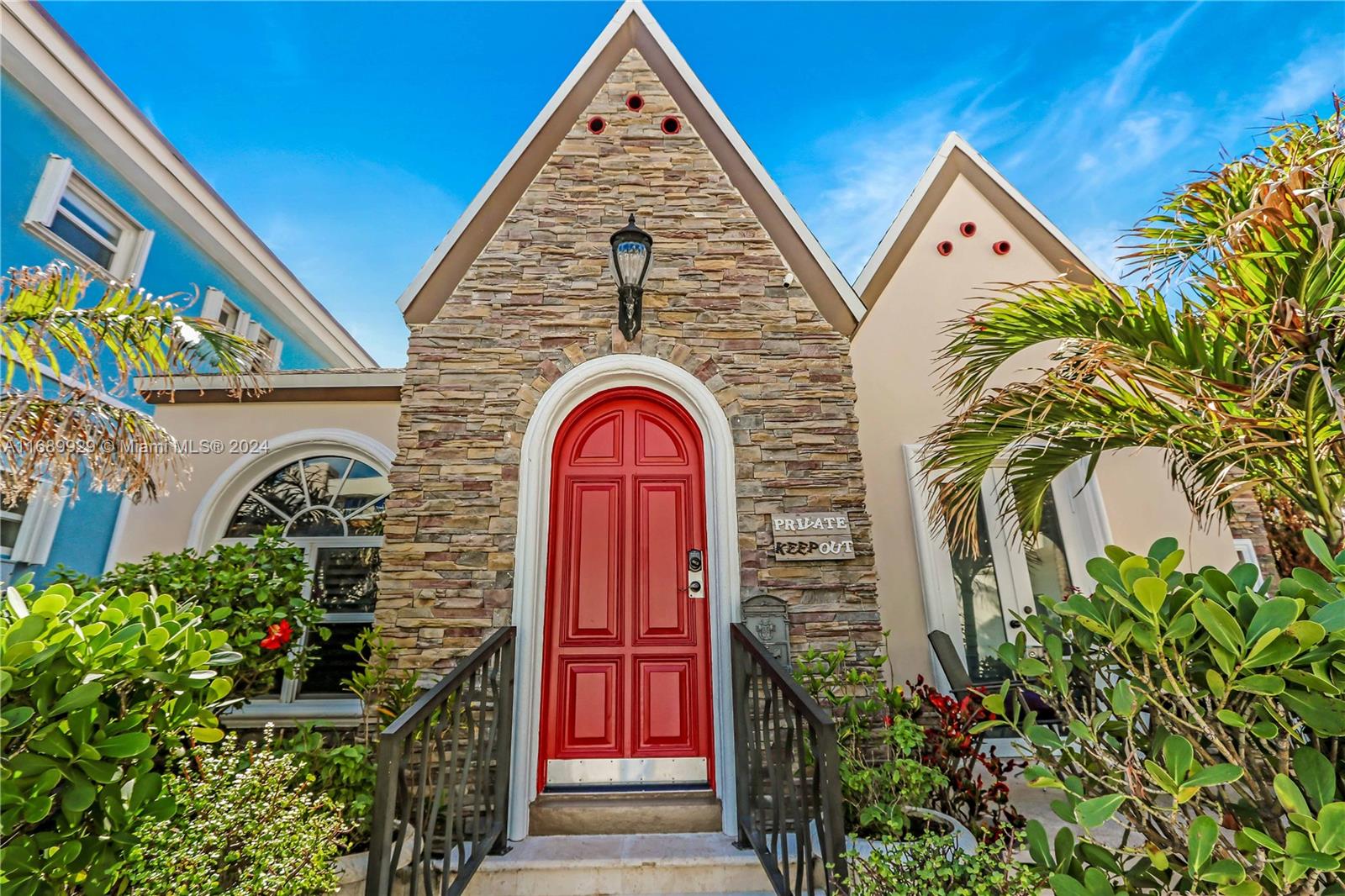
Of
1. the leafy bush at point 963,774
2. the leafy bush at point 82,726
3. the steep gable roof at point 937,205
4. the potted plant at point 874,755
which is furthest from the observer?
the steep gable roof at point 937,205

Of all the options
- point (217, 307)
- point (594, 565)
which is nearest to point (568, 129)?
point (594, 565)

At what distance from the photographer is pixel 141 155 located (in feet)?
22.8

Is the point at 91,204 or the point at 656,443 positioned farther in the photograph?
the point at 91,204

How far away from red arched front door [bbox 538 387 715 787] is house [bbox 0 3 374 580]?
440 cm

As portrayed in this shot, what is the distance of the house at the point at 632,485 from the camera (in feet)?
11.3

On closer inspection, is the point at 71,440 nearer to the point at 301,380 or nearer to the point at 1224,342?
the point at 301,380

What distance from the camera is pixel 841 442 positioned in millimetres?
3820

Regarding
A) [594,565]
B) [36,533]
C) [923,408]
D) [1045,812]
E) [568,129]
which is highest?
[568,129]

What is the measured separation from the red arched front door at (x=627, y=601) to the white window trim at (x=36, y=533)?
596 centimetres

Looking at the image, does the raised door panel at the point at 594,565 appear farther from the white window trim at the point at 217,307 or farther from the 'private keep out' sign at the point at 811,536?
the white window trim at the point at 217,307

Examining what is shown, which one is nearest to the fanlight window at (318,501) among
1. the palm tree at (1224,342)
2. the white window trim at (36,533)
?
the white window trim at (36,533)

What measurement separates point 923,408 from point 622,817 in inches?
171

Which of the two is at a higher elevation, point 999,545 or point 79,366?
point 79,366

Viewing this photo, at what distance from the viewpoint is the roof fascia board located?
18.6 feet
